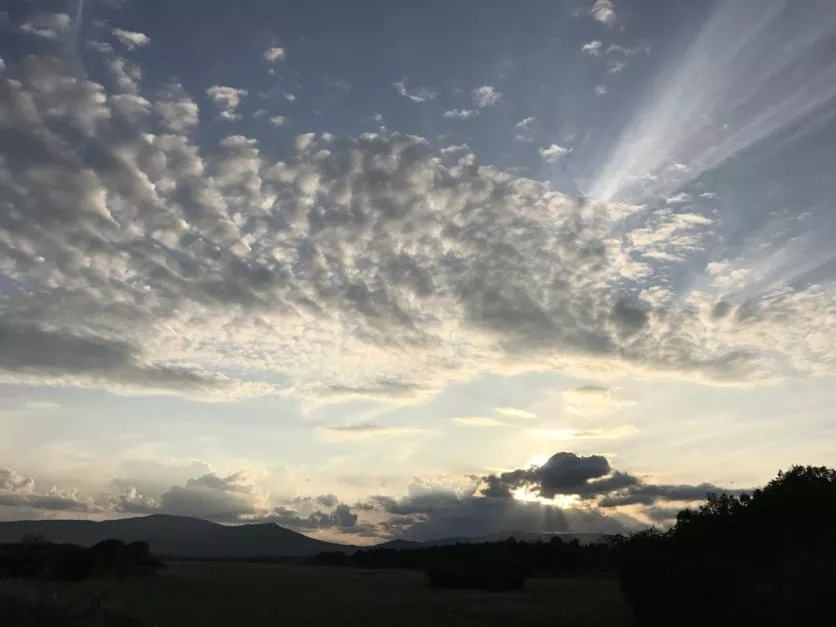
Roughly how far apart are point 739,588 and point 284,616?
Answer: 22563 mm

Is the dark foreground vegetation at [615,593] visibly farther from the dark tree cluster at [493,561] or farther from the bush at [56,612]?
the dark tree cluster at [493,561]

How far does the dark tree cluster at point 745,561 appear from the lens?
22078 millimetres

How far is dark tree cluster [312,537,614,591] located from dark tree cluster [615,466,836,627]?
479 centimetres

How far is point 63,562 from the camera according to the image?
5709 cm

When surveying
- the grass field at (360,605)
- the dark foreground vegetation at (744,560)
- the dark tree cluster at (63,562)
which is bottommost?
the grass field at (360,605)

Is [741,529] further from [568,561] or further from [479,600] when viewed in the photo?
[568,561]

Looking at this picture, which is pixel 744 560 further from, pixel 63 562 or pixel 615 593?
pixel 63 562

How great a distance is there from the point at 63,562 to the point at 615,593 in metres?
44.1

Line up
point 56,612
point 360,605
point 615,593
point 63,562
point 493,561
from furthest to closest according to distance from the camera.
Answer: point 493,561 → point 63,562 → point 615,593 → point 360,605 → point 56,612

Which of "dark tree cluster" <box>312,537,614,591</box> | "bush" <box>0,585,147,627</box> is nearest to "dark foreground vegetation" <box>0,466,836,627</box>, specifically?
"bush" <box>0,585,147,627</box>

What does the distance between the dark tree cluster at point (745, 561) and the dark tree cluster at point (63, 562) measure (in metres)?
40.3

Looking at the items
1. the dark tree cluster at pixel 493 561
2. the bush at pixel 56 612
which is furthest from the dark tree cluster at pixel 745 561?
the bush at pixel 56 612

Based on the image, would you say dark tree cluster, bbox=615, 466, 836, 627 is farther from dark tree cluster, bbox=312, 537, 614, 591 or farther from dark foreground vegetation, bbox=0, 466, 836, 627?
dark tree cluster, bbox=312, 537, 614, 591

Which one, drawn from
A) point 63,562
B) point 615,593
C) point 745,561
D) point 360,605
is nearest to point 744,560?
point 745,561
